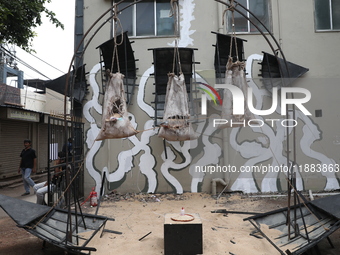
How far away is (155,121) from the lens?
7.46 meters

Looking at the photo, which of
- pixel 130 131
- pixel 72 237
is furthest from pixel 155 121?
pixel 72 237

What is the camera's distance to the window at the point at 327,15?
830 cm

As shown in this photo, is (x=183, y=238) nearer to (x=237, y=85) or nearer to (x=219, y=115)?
(x=237, y=85)

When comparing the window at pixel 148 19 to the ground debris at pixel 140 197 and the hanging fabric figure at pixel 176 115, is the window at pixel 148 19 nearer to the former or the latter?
the hanging fabric figure at pixel 176 115

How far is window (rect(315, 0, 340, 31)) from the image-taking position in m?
8.30

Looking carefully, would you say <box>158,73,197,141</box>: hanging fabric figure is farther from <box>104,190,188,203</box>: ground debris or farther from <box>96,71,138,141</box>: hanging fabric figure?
<box>104,190,188,203</box>: ground debris

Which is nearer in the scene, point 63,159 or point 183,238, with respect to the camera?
point 183,238

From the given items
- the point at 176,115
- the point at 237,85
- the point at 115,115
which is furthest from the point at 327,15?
the point at 115,115

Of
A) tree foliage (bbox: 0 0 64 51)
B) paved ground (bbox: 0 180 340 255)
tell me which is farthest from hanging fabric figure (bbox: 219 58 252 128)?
tree foliage (bbox: 0 0 64 51)

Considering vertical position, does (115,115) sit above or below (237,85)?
below

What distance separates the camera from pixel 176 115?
599 centimetres

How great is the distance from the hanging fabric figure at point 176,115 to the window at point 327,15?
16.4 feet

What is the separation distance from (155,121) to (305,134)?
4.22 m

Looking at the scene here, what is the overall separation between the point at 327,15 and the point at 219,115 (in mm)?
4258
